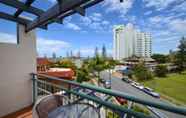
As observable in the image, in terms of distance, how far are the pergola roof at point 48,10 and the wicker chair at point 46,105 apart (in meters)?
1.09

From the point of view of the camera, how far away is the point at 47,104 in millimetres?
1721

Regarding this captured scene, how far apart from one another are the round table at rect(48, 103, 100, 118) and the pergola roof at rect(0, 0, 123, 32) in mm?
1138

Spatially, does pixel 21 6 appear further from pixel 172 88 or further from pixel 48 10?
pixel 172 88

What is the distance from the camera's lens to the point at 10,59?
334 cm

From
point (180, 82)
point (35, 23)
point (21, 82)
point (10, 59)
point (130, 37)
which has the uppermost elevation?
point (130, 37)

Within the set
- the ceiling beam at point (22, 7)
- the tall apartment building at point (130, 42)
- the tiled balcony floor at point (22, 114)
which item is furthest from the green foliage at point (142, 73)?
the ceiling beam at point (22, 7)

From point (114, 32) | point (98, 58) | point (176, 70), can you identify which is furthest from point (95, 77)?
point (176, 70)

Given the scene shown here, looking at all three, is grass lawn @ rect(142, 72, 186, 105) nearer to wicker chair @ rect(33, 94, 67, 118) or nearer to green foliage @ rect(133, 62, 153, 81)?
green foliage @ rect(133, 62, 153, 81)

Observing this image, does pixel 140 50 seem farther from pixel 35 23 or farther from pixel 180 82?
pixel 35 23

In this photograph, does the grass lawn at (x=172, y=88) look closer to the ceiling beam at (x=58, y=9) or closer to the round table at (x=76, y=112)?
the ceiling beam at (x=58, y=9)

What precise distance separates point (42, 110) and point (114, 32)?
46.4m

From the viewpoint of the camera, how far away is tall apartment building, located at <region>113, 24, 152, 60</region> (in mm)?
46281

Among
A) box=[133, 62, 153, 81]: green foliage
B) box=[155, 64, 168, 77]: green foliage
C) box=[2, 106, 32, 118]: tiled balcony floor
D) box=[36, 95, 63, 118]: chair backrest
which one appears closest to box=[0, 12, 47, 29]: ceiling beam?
box=[2, 106, 32, 118]: tiled balcony floor

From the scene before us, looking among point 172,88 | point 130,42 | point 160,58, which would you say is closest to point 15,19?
point 172,88
